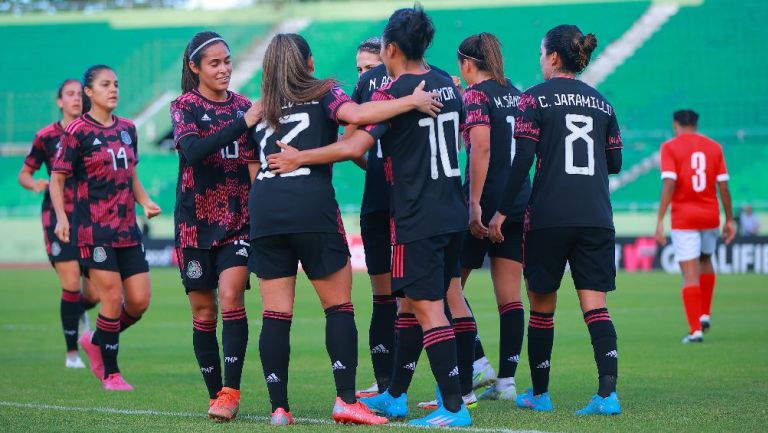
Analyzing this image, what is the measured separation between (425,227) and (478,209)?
0.91m

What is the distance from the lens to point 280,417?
661 centimetres

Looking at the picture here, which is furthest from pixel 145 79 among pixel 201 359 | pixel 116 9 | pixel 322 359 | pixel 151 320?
pixel 201 359

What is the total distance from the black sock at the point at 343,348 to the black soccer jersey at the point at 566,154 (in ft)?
4.09

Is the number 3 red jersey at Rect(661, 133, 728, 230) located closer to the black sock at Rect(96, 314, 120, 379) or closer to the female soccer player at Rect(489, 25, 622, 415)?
the female soccer player at Rect(489, 25, 622, 415)

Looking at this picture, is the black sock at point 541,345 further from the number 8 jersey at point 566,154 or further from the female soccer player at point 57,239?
the female soccer player at point 57,239

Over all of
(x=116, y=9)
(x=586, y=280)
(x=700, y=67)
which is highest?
(x=116, y=9)

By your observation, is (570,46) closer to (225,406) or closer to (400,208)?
(400,208)

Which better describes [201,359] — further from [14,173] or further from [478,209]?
[14,173]

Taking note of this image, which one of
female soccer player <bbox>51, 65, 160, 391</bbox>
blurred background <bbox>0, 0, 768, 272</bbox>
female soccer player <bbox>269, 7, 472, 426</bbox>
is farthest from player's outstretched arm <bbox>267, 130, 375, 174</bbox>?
blurred background <bbox>0, 0, 768, 272</bbox>

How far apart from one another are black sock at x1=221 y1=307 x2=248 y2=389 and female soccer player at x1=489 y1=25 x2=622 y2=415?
5.39 ft

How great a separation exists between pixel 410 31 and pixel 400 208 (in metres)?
0.98

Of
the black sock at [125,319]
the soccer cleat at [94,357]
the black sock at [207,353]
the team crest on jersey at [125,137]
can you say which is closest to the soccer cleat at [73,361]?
the soccer cleat at [94,357]

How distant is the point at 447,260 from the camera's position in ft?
22.2

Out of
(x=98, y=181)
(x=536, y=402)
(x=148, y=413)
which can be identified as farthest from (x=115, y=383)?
(x=536, y=402)
